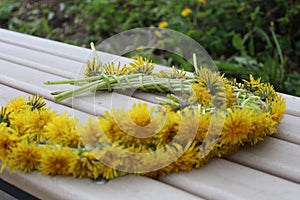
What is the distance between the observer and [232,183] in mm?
995

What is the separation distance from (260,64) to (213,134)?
5.68 ft

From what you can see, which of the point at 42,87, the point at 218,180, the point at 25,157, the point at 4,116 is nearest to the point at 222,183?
the point at 218,180

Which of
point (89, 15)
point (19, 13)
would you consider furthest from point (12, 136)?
point (19, 13)

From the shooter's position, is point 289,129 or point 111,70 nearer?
point 289,129

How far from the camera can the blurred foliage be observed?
2.79 metres

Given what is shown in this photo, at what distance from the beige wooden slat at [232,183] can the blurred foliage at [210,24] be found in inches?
52.2

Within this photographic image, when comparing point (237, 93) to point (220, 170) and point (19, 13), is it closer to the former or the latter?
point (220, 170)

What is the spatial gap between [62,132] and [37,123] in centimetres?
7

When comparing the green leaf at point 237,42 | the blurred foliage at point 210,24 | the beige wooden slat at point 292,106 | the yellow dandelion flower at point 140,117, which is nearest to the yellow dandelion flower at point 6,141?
the yellow dandelion flower at point 140,117

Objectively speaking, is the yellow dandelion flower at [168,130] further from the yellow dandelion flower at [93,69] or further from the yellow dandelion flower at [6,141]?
the yellow dandelion flower at [93,69]

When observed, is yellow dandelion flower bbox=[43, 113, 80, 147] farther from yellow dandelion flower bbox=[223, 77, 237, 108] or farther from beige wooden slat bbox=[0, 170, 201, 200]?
yellow dandelion flower bbox=[223, 77, 237, 108]

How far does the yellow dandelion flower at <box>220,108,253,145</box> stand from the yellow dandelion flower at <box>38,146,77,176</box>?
286mm

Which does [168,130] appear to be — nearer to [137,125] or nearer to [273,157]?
[137,125]

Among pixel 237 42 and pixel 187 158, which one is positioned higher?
pixel 237 42
